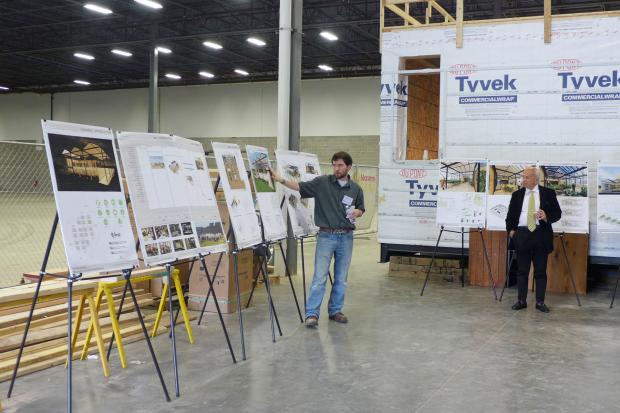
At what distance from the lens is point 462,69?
8914mm

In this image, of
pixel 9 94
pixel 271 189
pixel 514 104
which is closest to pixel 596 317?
pixel 514 104

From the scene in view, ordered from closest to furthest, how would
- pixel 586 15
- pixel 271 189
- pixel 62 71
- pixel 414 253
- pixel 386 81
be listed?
pixel 271 189, pixel 586 15, pixel 386 81, pixel 414 253, pixel 62 71

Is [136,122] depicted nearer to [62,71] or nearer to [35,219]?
[62,71]

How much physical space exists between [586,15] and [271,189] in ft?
17.3

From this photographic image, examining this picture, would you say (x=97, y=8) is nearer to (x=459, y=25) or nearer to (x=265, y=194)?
(x=459, y=25)

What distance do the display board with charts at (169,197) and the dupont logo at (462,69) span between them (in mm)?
5138

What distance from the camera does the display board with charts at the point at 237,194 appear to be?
17.4 ft

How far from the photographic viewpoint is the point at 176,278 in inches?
205

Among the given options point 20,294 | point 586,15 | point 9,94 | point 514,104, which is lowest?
point 20,294

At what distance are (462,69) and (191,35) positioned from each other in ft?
45.1

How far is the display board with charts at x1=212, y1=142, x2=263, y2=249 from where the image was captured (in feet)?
17.4

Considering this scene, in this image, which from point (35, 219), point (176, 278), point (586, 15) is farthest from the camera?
point (35, 219)

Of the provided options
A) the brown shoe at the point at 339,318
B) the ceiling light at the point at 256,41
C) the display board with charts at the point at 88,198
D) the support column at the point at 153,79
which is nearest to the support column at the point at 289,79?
the brown shoe at the point at 339,318

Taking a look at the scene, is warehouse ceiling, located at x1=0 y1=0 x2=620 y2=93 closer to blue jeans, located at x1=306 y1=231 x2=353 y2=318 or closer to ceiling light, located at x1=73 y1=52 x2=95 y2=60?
ceiling light, located at x1=73 y1=52 x2=95 y2=60
